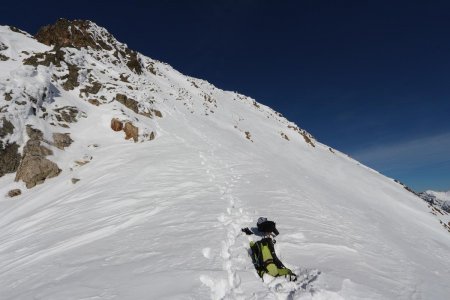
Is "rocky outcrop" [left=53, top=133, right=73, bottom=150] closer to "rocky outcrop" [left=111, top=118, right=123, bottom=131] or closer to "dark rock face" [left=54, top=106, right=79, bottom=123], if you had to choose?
"dark rock face" [left=54, top=106, right=79, bottom=123]

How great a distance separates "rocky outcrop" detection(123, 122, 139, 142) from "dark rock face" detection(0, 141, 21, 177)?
6.87 m

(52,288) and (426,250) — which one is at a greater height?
(426,250)

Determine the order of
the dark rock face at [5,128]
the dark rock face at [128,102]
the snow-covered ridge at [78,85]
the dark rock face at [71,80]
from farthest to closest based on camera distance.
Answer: the dark rock face at [71,80], the dark rock face at [128,102], the snow-covered ridge at [78,85], the dark rock face at [5,128]

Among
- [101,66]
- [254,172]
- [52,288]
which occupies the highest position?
[101,66]

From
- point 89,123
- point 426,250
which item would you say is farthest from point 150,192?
point 89,123

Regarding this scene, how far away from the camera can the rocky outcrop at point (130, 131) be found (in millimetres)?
24062

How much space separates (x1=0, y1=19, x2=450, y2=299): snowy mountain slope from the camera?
618cm

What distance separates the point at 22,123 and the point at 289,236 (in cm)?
2049

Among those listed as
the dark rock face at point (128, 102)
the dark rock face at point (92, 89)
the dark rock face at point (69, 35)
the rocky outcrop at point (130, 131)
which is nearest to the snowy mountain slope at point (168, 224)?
the dark rock face at point (128, 102)

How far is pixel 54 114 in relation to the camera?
2453 cm

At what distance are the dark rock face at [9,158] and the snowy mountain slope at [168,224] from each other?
1.24ft

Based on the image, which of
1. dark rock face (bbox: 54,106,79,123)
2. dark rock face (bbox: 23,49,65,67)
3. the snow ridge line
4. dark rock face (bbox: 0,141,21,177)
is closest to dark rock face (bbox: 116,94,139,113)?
dark rock face (bbox: 54,106,79,123)

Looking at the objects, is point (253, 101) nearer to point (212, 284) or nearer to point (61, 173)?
point (61, 173)

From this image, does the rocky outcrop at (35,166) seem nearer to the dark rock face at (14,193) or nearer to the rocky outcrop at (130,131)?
the dark rock face at (14,193)
